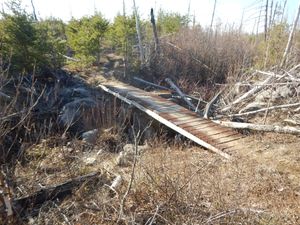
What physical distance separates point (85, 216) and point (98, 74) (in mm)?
11170

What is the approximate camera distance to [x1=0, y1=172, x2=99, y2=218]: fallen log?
3.62m

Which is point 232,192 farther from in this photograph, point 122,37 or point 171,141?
point 122,37

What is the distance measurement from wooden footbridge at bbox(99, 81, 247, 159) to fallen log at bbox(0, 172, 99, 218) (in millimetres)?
2642

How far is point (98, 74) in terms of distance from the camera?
1402 centimetres

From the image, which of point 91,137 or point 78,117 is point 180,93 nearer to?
point 78,117

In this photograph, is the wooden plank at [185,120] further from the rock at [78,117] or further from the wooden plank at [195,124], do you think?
the rock at [78,117]

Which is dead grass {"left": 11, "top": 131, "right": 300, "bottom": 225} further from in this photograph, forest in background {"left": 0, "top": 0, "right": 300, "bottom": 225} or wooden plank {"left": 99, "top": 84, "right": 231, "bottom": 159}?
wooden plank {"left": 99, "top": 84, "right": 231, "bottom": 159}

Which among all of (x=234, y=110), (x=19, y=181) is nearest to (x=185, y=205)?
(x=19, y=181)

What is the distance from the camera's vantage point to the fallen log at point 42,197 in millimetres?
3625

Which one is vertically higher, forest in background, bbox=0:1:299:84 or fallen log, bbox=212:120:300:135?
forest in background, bbox=0:1:299:84

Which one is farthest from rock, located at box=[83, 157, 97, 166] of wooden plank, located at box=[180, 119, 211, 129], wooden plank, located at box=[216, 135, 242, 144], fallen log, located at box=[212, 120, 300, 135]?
fallen log, located at box=[212, 120, 300, 135]

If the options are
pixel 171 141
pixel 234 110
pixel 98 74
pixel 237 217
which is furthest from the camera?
pixel 98 74

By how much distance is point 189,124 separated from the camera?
710cm

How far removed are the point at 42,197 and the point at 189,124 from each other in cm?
412
